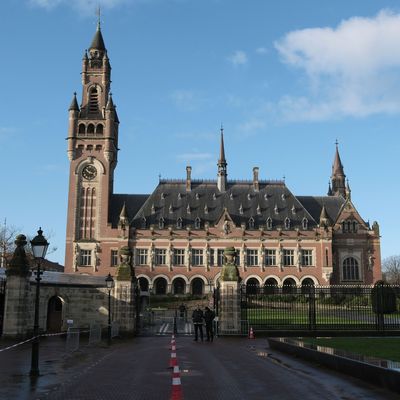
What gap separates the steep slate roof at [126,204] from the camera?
78250 mm

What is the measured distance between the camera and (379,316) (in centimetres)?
2898

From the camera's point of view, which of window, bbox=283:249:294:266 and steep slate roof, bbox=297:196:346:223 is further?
steep slate roof, bbox=297:196:346:223

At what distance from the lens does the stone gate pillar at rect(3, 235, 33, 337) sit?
2453 cm

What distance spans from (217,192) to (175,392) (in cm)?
7319

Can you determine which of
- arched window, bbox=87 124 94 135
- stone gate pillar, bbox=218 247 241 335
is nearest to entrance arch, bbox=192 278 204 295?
arched window, bbox=87 124 94 135

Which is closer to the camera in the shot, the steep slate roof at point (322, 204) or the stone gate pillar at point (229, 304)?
the stone gate pillar at point (229, 304)

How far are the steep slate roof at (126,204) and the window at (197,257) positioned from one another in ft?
34.7

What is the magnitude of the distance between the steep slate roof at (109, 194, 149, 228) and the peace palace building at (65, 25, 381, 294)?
15 centimetres

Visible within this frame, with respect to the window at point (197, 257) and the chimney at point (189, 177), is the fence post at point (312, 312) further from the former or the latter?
the chimney at point (189, 177)

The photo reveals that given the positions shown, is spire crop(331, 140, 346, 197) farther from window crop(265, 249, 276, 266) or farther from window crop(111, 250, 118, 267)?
window crop(111, 250, 118, 267)

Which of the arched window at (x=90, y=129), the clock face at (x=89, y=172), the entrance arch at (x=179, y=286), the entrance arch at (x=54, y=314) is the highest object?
the arched window at (x=90, y=129)

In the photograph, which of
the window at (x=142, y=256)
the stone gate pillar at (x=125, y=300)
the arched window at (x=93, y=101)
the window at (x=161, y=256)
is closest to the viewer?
the stone gate pillar at (x=125, y=300)

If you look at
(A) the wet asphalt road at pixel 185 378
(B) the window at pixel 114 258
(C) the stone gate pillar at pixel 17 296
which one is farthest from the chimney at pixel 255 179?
(A) the wet asphalt road at pixel 185 378

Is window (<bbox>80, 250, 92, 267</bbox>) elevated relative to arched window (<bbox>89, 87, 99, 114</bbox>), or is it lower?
lower
